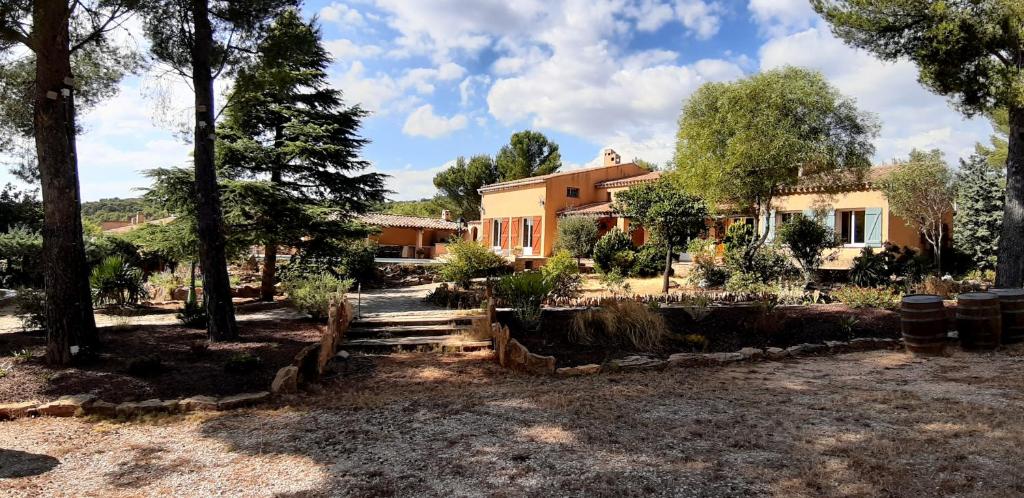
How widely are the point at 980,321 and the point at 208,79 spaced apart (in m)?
10.9

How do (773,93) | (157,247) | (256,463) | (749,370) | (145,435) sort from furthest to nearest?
(773,93) → (157,247) → (749,370) → (145,435) → (256,463)

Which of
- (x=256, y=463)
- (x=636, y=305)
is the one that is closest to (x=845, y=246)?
(x=636, y=305)

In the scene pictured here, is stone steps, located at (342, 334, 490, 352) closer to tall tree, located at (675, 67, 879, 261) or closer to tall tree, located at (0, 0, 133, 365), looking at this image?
tall tree, located at (0, 0, 133, 365)

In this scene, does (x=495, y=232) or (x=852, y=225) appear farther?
(x=495, y=232)

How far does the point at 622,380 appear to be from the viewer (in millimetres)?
6207

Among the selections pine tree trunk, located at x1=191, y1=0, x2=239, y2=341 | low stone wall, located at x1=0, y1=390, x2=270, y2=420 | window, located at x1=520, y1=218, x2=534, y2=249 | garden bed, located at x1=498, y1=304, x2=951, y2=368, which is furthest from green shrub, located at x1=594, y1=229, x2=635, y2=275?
low stone wall, located at x1=0, y1=390, x2=270, y2=420

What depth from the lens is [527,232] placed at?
27.0 metres

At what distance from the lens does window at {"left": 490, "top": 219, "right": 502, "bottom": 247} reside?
94.3 feet

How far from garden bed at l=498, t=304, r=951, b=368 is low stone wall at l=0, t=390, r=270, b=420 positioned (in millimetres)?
3759

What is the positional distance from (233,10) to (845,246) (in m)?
18.7

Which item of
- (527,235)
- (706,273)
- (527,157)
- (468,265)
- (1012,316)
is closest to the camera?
(1012,316)

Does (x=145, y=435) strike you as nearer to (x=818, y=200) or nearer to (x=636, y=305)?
(x=636, y=305)

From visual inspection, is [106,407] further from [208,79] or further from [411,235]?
[411,235]

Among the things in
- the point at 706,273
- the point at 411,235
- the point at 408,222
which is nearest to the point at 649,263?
the point at 706,273
